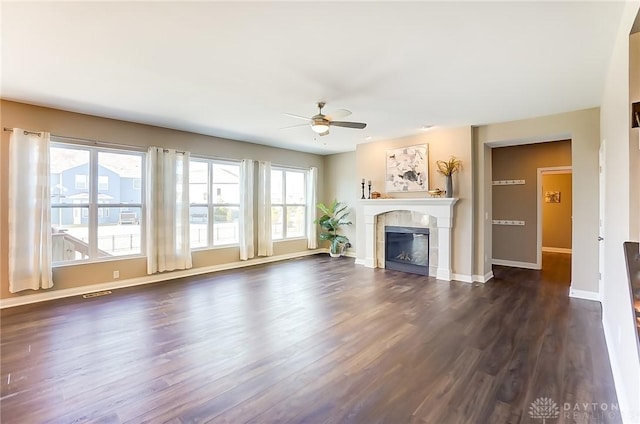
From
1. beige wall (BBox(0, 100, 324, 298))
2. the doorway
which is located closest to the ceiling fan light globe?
beige wall (BBox(0, 100, 324, 298))

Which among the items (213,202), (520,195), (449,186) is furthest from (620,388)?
(213,202)

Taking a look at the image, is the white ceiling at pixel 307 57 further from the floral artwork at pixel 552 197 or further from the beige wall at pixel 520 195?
the floral artwork at pixel 552 197

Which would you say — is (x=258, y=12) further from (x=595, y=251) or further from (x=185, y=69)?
(x=595, y=251)

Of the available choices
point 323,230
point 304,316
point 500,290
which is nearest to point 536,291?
point 500,290

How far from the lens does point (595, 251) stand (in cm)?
441

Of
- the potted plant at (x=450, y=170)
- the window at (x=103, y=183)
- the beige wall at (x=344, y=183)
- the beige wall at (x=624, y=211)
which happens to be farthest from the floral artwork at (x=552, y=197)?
the window at (x=103, y=183)

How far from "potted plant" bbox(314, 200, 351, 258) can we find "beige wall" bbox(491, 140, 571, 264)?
3623mm

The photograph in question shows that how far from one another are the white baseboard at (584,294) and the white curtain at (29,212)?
7.75 meters

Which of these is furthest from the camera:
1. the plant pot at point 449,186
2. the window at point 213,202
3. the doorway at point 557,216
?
the doorway at point 557,216

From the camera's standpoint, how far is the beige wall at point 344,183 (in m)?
8.12

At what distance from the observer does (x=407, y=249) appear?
6.40m

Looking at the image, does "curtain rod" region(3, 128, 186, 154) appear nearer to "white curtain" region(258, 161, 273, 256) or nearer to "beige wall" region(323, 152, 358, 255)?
"white curtain" region(258, 161, 273, 256)

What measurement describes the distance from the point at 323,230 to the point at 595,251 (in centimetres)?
580

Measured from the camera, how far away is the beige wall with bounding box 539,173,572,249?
8320 millimetres
